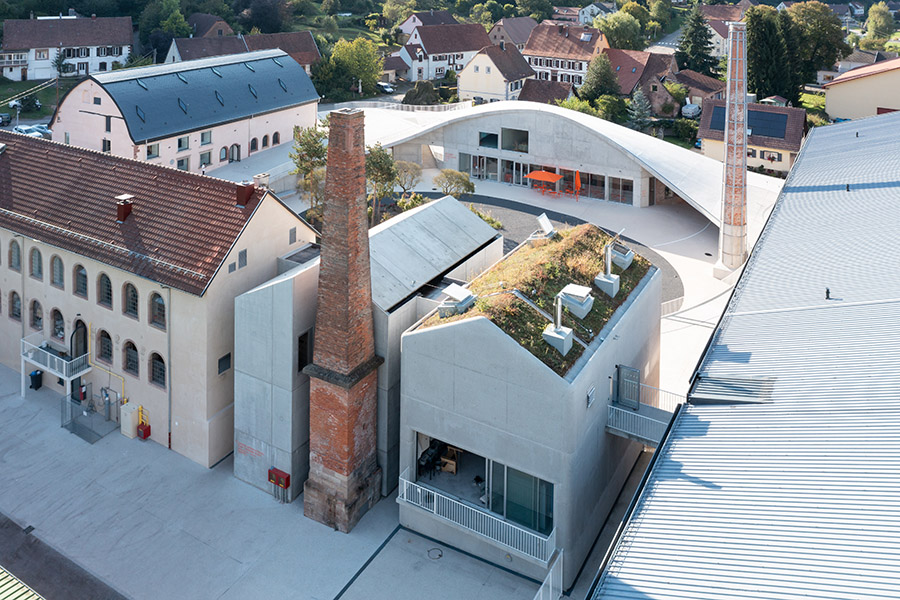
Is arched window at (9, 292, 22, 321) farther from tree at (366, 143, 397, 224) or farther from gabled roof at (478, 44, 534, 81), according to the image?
gabled roof at (478, 44, 534, 81)

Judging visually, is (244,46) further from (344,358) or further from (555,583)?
(555,583)

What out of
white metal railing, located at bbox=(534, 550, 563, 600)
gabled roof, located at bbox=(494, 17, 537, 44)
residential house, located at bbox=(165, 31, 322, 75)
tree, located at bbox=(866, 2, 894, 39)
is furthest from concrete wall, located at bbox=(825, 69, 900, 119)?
tree, located at bbox=(866, 2, 894, 39)

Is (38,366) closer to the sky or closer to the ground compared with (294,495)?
closer to the sky

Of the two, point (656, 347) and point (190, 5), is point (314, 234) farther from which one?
point (190, 5)

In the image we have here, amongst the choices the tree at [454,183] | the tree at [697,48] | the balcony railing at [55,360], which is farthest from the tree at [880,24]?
the balcony railing at [55,360]

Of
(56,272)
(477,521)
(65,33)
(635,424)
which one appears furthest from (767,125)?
(65,33)

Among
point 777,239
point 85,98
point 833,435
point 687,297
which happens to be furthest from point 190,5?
point 833,435
